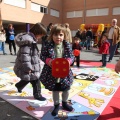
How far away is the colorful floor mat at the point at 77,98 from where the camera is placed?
2422 millimetres

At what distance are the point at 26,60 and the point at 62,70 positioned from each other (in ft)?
2.04

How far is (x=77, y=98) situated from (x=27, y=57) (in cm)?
119

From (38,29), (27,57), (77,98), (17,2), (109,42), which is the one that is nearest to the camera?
(27,57)

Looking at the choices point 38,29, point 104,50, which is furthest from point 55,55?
point 104,50

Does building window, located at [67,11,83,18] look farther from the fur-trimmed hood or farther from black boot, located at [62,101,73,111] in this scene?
black boot, located at [62,101,73,111]

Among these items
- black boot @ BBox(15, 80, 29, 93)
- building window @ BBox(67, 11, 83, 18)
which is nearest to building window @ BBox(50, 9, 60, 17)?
building window @ BBox(67, 11, 83, 18)

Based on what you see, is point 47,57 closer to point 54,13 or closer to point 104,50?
point 104,50

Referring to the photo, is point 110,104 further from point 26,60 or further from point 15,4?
point 15,4

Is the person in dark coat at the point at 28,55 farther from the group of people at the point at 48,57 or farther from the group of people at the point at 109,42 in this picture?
the group of people at the point at 109,42

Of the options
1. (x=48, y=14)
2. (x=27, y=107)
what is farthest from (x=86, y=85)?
(x=48, y=14)

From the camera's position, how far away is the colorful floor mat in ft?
7.95

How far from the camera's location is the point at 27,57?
2.46 metres

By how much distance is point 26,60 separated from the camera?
8.04ft

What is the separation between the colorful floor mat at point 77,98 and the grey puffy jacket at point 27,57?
476 millimetres
